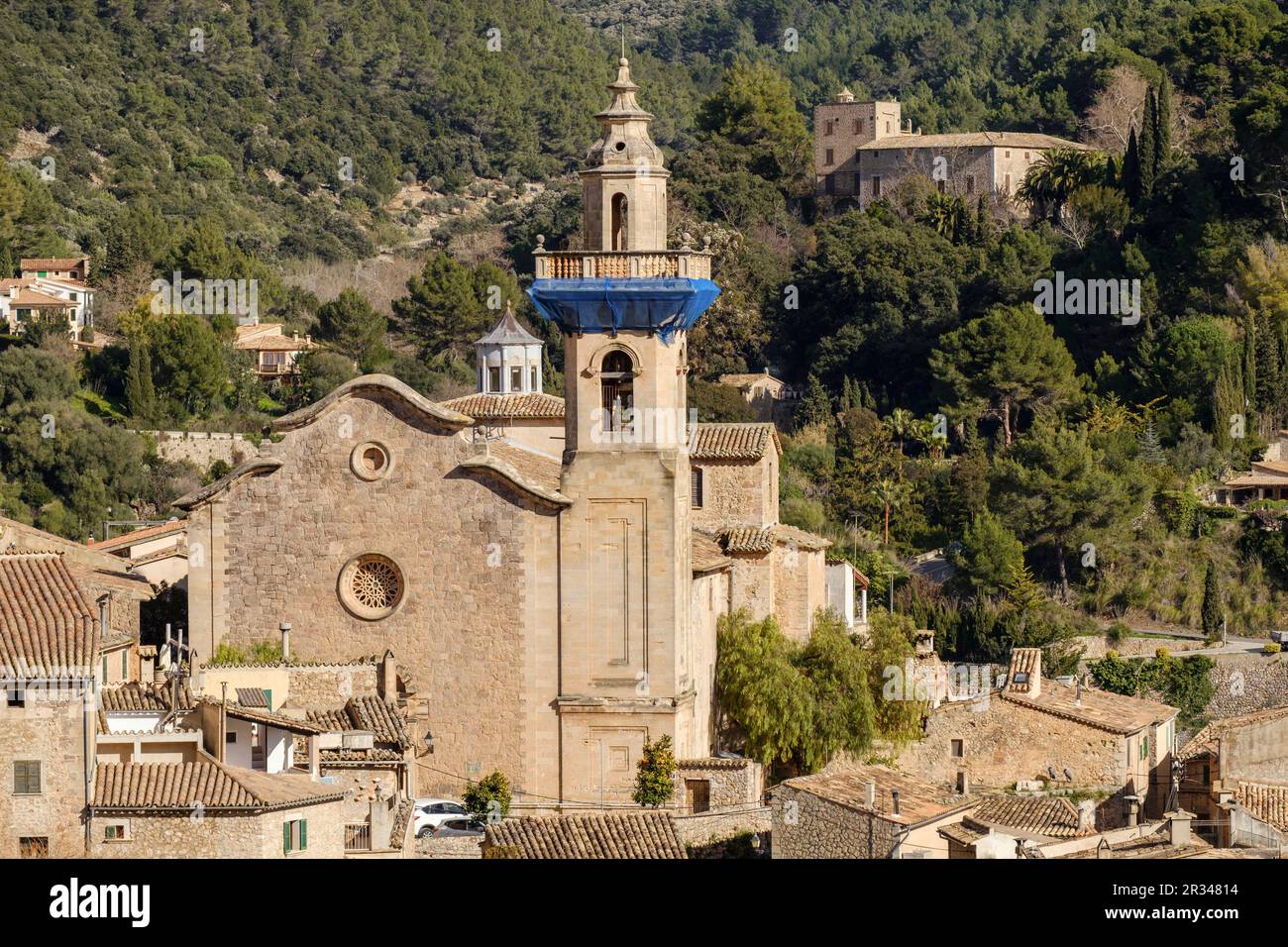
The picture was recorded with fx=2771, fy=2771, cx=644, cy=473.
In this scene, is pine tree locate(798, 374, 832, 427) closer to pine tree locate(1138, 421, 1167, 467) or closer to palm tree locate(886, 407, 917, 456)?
palm tree locate(886, 407, 917, 456)

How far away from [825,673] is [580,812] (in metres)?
6.56

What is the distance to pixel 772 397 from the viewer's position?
88.7 meters

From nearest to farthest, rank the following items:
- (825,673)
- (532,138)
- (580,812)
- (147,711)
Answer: (147,711) → (580,812) → (825,673) → (532,138)

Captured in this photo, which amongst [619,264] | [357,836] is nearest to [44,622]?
[357,836]

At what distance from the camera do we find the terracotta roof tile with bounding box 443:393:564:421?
46.1 meters

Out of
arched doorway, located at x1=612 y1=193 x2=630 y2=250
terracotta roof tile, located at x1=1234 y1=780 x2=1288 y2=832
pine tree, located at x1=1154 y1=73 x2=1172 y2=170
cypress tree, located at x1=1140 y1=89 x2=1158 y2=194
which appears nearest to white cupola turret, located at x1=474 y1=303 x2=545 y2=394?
arched doorway, located at x1=612 y1=193 x2=630 y2=250

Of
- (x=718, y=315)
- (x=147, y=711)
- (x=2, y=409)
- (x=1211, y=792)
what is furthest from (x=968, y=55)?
(x=147, y=711)

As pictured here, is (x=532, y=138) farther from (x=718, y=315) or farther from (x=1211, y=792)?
(x=1211, y=792)

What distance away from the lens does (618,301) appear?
1460 inches

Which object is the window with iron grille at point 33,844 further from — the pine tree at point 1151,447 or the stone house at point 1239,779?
the pine tree at point 1151,447

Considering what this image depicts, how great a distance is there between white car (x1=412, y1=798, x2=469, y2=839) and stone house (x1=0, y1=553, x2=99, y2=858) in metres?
6.34

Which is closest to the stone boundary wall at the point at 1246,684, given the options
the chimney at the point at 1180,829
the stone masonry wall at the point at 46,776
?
the chimney at the point at 1180,829

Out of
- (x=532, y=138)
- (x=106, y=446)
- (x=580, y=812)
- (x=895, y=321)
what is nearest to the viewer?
(x=580, y=812)

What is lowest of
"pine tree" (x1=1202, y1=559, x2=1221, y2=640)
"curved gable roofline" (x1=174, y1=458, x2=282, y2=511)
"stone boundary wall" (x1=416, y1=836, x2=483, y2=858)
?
"stone boundary wall" (x1=416, y1=836, x2=483, y2=858)
